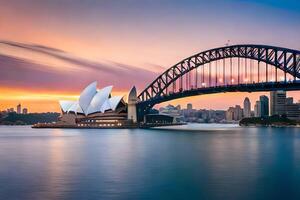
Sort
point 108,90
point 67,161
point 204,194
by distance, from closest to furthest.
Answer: point 204,194 → point 67,161 → point 108,90

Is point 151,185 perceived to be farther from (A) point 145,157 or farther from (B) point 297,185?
(A) point 145,157

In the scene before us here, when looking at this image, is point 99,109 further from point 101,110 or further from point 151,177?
point 151,177

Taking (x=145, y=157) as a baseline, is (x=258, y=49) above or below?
above

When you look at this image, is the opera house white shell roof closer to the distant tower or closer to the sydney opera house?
the sydney opera house

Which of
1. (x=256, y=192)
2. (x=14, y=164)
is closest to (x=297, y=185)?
(x=256, y=192)

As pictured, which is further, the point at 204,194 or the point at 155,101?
the point at 155,101

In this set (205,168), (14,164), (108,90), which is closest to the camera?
(205,168)

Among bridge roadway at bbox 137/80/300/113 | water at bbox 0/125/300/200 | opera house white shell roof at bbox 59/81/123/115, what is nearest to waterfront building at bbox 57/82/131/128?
opera house white shell roof at bbox 59/81/123/115
